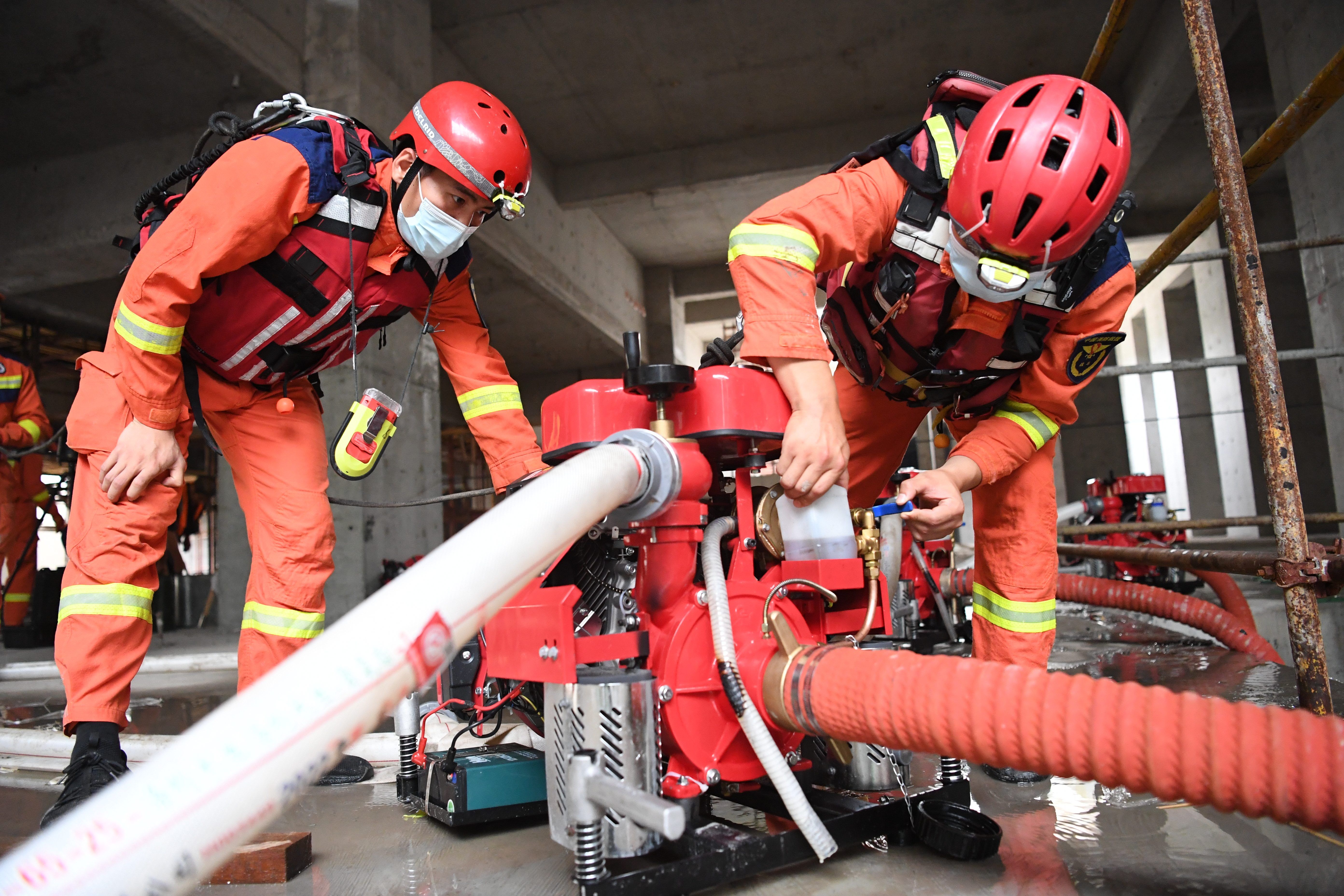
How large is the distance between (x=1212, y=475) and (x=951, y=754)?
14.7m

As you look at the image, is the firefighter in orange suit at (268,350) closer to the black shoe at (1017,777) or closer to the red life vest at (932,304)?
the red life vest at (932,304)

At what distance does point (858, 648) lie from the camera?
1.37 m

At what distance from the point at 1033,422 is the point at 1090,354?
0.69 feet

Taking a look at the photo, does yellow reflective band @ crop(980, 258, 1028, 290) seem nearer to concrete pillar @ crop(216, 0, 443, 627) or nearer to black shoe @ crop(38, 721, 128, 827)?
black shoe @ crop(38, 721, 128, 827)

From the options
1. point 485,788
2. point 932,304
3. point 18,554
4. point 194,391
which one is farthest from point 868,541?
point 18,554

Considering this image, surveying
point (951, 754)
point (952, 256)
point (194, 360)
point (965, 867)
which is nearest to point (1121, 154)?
point (952, 256)

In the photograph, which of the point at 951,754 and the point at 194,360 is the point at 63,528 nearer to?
the point at 194,360

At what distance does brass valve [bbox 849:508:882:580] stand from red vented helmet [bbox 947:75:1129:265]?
581 mm

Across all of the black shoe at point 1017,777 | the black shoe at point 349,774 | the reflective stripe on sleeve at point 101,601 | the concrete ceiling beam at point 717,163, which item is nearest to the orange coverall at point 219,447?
the reflective stripe on sleeve at point 101,601

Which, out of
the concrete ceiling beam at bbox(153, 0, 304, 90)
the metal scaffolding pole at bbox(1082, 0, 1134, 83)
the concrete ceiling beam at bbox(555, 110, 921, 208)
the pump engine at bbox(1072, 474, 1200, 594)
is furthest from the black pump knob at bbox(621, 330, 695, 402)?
the concrete ceiling beam at bbox(555, 110, 921, 208)

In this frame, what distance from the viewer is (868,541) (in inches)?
60.9

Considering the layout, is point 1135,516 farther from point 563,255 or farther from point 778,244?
point 563,255

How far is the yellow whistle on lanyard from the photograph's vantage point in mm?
2064

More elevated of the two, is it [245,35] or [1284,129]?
[245,35]
